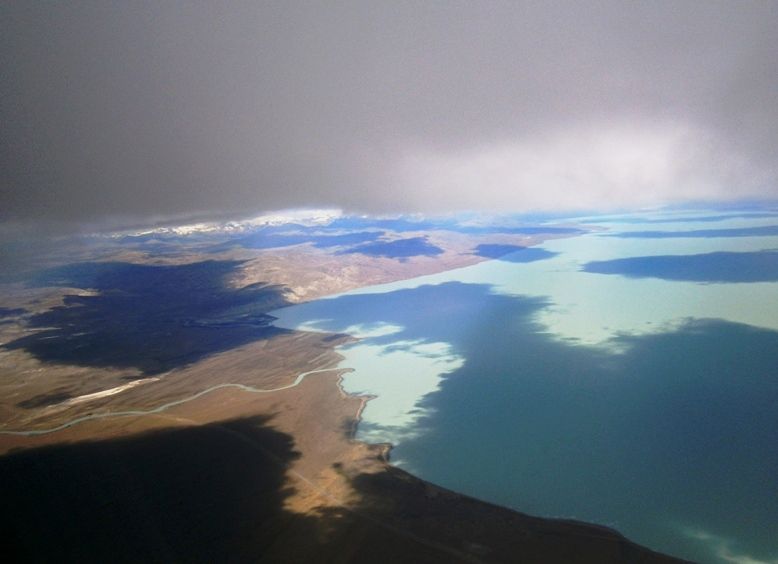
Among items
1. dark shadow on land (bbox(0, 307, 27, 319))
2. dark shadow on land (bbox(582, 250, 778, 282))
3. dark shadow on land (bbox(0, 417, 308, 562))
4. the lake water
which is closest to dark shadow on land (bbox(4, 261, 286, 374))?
dark shadow on land (bbox(0, 307, 27, 319))

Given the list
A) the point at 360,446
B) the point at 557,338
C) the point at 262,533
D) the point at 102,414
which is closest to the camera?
the point at 262,533

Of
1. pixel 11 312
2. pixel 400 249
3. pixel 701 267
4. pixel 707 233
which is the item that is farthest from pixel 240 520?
pixel 707 233

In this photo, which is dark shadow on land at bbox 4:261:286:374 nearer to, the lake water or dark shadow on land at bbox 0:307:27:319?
dark shadow on land at bbox 0:307:27:319

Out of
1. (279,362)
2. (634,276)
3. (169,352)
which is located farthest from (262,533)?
(634,276)

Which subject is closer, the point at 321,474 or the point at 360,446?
the point at 321,474

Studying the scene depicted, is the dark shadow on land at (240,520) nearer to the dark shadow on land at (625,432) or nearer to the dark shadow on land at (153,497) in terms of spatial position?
the dark shadow on land at (153,497)

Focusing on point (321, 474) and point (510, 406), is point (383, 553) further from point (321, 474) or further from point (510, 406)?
point (510, 406)
